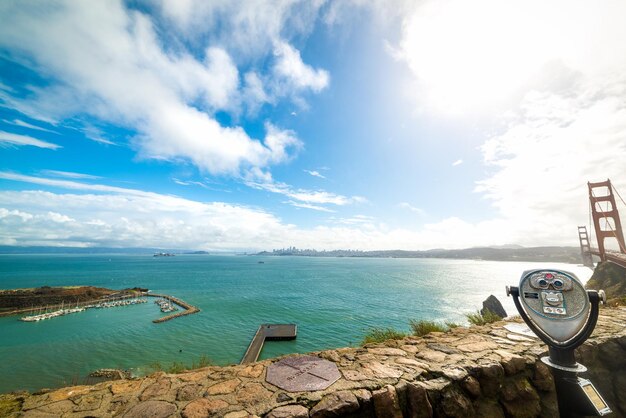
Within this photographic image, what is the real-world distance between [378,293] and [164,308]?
3553cm

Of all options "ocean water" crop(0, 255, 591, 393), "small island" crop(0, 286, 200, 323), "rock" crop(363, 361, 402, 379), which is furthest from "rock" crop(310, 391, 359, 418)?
"small island" crop(0, 286, 200, 323)

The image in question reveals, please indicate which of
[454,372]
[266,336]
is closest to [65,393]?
[454,372]

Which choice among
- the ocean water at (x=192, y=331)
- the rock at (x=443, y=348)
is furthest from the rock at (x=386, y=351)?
the ocean water at (x=192, y=331)

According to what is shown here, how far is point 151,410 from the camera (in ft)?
8.55

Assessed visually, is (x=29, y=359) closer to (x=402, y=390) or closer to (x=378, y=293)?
(x=402, y=390)

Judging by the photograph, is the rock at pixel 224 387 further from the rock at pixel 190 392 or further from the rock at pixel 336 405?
the rock at pixel 336 405

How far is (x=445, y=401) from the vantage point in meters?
2.88

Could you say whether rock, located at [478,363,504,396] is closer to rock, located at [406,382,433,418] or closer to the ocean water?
rock, located at [406,382,433,418]

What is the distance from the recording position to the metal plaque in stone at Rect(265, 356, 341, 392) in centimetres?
292

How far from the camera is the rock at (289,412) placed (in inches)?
93.7

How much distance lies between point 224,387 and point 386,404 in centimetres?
192

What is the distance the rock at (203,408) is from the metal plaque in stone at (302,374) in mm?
638

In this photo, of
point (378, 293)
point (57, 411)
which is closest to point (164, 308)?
point (378, 293)

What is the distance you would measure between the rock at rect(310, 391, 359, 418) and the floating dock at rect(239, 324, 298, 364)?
1772cm
